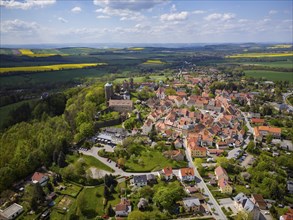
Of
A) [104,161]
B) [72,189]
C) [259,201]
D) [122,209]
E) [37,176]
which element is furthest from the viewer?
[104,161]

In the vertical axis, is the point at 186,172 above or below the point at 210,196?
above

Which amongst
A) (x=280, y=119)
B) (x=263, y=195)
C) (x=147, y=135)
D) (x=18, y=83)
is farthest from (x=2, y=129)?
(x=280, y=119)

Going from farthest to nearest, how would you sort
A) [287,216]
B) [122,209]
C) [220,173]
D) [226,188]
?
[220,173] → [226,188] → [122,209] → [287,216]

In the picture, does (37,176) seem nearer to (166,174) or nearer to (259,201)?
(166,174)

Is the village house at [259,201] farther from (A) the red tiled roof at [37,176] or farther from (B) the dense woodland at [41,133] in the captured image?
(B) the dense woodland at [41,133]

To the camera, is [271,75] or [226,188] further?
[271,75]

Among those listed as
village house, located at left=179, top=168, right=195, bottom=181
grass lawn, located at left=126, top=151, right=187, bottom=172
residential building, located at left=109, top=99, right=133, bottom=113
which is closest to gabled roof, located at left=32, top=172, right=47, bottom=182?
grass lawn, located at left=126, top=151, right=187, bottom=172

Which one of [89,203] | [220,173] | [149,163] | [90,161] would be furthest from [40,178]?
[220,173]
